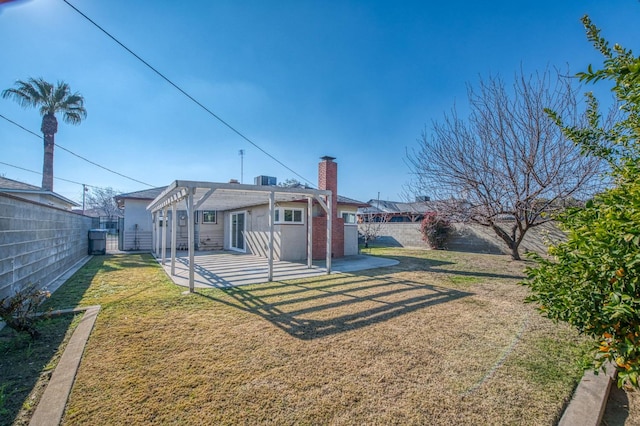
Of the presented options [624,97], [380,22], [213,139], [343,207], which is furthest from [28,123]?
[624,97]

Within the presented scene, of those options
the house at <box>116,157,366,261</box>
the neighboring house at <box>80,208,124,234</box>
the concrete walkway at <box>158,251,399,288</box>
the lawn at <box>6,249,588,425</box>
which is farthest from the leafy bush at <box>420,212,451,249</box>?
the neighboring house at <box>80,208,124,234</box>

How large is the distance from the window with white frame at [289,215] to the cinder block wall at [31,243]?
7.10 metres

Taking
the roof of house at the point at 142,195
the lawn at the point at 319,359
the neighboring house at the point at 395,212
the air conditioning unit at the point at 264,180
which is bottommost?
the lawn at the point at 319,359

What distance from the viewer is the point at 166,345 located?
13.0ft

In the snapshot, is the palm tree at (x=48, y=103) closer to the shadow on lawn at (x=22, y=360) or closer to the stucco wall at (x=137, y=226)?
the stucco wall at (x=137, y=226)

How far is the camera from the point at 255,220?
566 inches

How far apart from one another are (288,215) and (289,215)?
0.05 metres

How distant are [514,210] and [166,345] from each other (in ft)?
38.5

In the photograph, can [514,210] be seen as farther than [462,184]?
No

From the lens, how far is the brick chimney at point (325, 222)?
12.2 metres

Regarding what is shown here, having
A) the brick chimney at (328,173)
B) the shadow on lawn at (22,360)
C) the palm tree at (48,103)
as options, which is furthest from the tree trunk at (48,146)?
the shadow on lawn at (22,360)

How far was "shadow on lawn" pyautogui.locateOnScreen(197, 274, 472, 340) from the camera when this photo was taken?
4906mm

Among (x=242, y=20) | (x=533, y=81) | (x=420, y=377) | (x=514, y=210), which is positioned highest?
(x=242, y=20)

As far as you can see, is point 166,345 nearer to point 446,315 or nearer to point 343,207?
point 446,315
